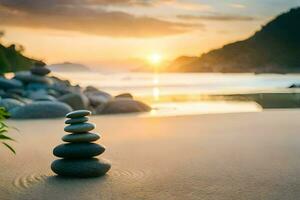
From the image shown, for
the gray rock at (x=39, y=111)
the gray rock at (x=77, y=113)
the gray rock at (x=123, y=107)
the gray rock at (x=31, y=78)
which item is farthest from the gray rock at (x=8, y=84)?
the gray rock at (x=77, y=113)

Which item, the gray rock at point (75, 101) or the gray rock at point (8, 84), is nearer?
the gray rock at point (75, 101)

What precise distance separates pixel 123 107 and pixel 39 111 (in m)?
2.19

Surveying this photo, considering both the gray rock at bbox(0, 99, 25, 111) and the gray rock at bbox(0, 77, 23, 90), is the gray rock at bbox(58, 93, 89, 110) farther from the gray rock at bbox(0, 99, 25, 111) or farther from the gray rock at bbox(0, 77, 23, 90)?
the gray rock at bbox(0, 77, 23, 90)

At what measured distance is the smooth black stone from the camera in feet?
16.3

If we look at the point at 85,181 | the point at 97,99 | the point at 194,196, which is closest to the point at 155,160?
the point at 85,181

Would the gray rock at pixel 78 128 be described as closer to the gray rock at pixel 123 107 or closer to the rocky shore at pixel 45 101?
the rocky shore at pixel 45 101

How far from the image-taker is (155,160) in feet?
19.5

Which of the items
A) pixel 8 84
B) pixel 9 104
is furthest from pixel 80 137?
pixel 8 84

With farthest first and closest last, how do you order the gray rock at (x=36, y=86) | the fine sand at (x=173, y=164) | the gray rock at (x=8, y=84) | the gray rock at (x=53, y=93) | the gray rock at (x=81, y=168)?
the gray rock at (x=36, y=86), the gray rock at (x=8, y=84), the gray rock at (x=53, y=93), the gray rock at (x=81, y=168), the fine sand at (x=173, y=164)

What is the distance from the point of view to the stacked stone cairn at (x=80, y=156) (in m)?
4.95

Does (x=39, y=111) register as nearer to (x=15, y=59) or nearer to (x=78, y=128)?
(x=78, y=128)

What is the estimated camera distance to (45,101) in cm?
1345

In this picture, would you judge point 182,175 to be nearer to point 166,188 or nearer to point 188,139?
point 166,188

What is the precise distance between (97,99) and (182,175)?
12560 mm
